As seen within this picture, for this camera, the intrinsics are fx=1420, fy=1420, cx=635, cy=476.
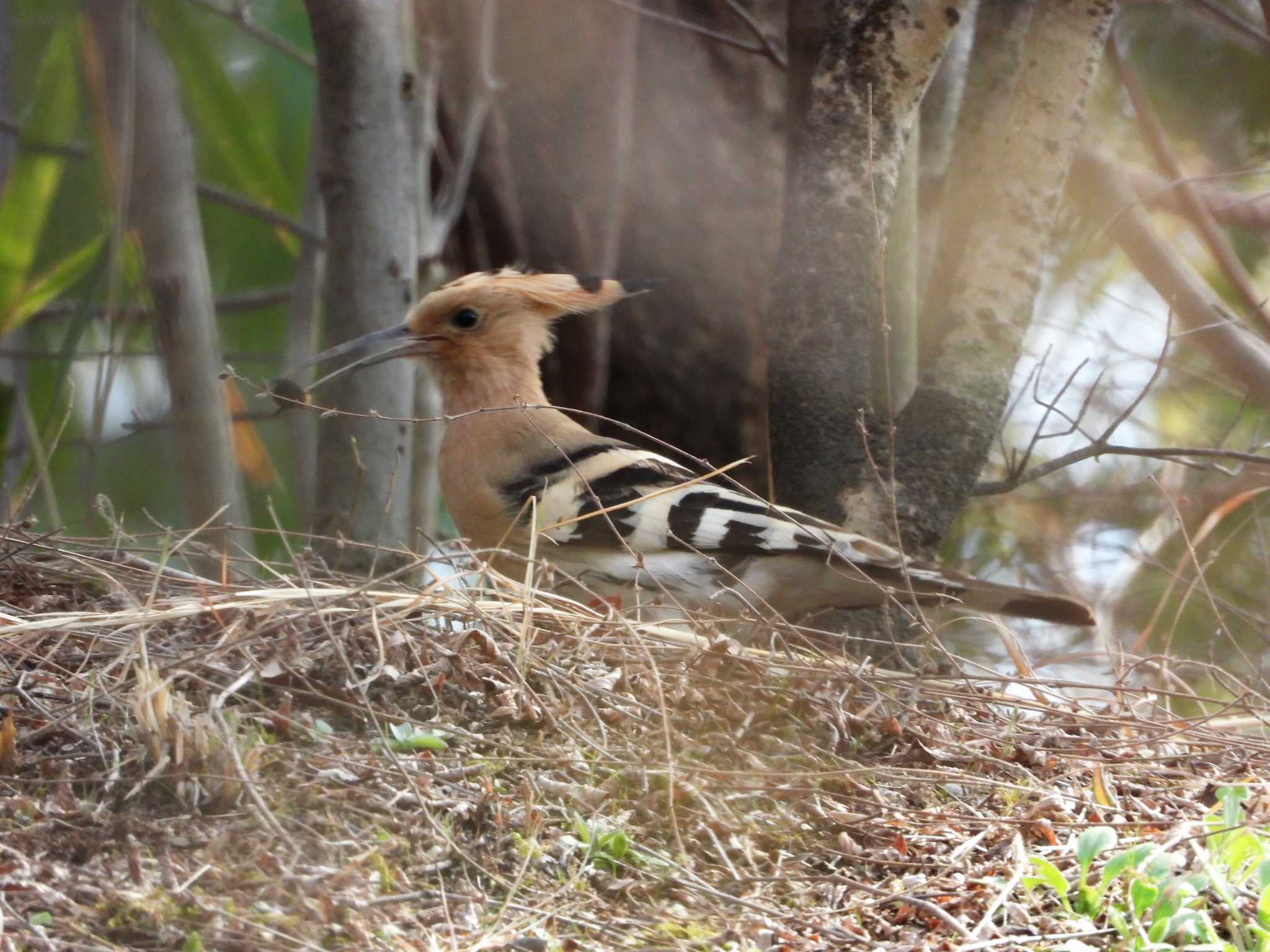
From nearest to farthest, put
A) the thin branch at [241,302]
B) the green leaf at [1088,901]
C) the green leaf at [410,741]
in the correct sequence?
the green leaf at [1088,901] → the green leaf at [410,741] → the thin branch at [241,302]

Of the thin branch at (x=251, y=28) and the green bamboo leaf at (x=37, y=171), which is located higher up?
the thin branch at (x=251, y=28)

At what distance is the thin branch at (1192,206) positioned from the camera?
3.36 meters

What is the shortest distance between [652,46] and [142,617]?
11.2ft

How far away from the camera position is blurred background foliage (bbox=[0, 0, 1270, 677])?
12.2 feet

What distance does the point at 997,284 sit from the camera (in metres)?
Answer: 3.00

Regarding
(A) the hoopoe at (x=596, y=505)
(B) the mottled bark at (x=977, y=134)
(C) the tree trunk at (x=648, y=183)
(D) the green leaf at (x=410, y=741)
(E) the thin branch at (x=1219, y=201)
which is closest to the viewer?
(D) the green leaf at (x=410, y=741)

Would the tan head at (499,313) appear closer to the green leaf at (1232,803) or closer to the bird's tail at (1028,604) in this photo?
the bird's tail at (1028,604)

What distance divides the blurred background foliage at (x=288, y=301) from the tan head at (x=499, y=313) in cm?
20

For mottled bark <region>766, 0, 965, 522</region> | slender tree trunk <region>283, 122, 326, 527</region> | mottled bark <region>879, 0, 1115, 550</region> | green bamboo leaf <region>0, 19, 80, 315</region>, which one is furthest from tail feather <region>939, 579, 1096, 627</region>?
green bamboo leaf <region>0, 19, 80, 315</region>

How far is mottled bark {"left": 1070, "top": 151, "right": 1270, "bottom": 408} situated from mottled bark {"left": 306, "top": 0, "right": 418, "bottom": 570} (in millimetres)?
1714

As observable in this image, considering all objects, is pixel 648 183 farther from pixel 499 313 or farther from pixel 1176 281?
pixel 1176 281

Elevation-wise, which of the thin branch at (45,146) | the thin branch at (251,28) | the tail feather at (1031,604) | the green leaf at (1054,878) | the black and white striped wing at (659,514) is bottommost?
the green leaf at (1054,878)

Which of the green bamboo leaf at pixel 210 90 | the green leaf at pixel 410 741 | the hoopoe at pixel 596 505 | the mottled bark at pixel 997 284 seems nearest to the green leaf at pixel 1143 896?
the hoopoe at pixel 596 505

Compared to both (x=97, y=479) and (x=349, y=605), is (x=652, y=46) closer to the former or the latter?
(x=97, y=479)
